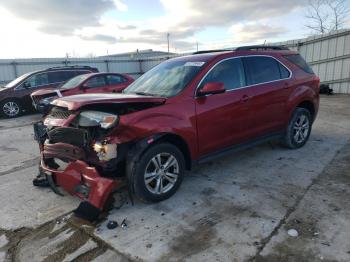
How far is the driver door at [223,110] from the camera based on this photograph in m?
4.10

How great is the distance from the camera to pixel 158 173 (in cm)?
374

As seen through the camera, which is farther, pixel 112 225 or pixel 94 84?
pixel 94 84

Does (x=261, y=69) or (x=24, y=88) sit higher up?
(x=261, y=69)

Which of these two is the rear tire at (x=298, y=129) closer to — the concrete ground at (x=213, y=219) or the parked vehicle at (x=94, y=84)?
the concrete ground at (x=213, y=219)

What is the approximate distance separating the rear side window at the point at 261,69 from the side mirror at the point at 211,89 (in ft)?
3.11

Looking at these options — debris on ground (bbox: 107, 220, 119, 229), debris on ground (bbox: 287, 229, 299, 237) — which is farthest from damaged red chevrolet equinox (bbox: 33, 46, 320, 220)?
debris on ground (bbox: 287, 229, 299, 237)

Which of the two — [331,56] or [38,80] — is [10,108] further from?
[331,56]

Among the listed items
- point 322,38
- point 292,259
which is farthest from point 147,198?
point 322,38

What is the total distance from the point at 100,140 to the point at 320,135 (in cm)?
522

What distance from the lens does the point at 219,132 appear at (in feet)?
14.1

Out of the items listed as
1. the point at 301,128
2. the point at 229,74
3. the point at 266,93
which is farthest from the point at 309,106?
the point at 229,74

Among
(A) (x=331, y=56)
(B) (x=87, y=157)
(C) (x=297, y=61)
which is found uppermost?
(A) (x=331, y=56)

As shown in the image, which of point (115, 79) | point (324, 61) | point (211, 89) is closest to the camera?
point (211, 89)

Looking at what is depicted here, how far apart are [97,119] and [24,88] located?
364 inches
